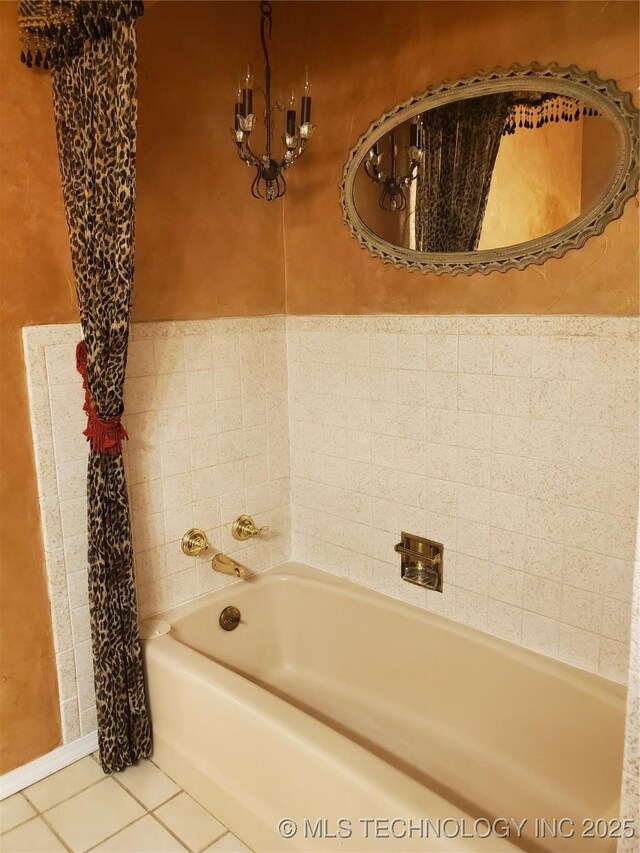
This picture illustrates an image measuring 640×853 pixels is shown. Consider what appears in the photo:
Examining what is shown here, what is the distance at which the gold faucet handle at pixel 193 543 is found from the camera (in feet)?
7.55

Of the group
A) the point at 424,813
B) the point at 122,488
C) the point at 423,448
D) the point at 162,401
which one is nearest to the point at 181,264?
the point at 162,401

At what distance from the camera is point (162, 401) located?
7.23 ft

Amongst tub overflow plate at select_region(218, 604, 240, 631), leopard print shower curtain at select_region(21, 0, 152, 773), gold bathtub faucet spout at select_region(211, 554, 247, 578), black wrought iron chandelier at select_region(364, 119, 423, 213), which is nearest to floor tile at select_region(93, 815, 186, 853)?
leopard print shower curtain at select_region(21, 0, 152, 773)

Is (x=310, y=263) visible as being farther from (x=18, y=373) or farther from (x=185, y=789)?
(x=185, y=789)

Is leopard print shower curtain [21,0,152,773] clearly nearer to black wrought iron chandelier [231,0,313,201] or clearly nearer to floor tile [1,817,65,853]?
floor tile [1,817,65,853]

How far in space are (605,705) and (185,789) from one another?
127 centimetres

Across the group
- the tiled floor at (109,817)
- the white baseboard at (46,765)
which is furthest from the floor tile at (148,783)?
the white baseboard at (46,765)

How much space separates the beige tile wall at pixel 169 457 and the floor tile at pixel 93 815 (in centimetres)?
22

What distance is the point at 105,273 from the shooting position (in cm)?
177

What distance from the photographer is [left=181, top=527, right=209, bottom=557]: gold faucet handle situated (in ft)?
7.55

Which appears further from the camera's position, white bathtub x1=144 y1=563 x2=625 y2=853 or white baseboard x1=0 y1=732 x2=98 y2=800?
white baseboard x1=0 y1=732 x2=98 y2=800

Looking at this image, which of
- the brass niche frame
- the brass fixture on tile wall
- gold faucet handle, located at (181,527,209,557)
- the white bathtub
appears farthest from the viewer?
gold faucet handle, located at (181,527,209,557)

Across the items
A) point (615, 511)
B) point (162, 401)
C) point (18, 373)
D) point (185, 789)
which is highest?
point (18, 373)

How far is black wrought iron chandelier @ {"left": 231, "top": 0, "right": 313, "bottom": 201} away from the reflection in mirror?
286 millimetres
